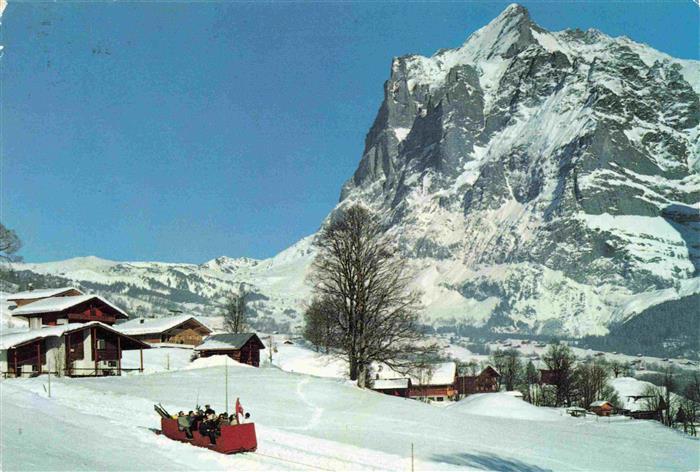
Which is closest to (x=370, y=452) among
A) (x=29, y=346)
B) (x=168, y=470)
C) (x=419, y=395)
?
(x=168, y=470)

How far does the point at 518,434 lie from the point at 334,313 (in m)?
13.3

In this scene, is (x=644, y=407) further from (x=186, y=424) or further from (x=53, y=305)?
(x=186, y=424)

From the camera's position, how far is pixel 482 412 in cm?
4500

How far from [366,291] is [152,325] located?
56666 mm

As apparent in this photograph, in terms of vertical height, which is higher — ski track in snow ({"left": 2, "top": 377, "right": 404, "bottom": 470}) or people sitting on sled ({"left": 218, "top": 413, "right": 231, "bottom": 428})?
people sitting on sled ({"left": 218, "top": 413, "right": 231, "bottom": 428})

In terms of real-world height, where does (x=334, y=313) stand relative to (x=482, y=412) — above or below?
above

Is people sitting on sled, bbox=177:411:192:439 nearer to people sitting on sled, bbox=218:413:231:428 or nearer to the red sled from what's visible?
the red sled

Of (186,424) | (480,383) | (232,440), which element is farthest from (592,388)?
(232,440)

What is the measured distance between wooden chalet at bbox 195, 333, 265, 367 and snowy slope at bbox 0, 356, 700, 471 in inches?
1408

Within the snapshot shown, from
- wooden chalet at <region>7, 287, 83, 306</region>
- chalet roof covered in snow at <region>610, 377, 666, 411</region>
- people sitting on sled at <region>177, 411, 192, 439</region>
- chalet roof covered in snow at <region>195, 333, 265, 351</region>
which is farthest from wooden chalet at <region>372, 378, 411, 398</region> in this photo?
people sitting on sled at <region>177, 411, 192, 439</region>

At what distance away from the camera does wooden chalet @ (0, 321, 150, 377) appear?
50.1m

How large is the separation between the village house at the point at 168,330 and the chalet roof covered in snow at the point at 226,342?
28.2ft

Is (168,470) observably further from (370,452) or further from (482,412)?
(482,412)

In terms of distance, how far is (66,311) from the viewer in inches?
2717
